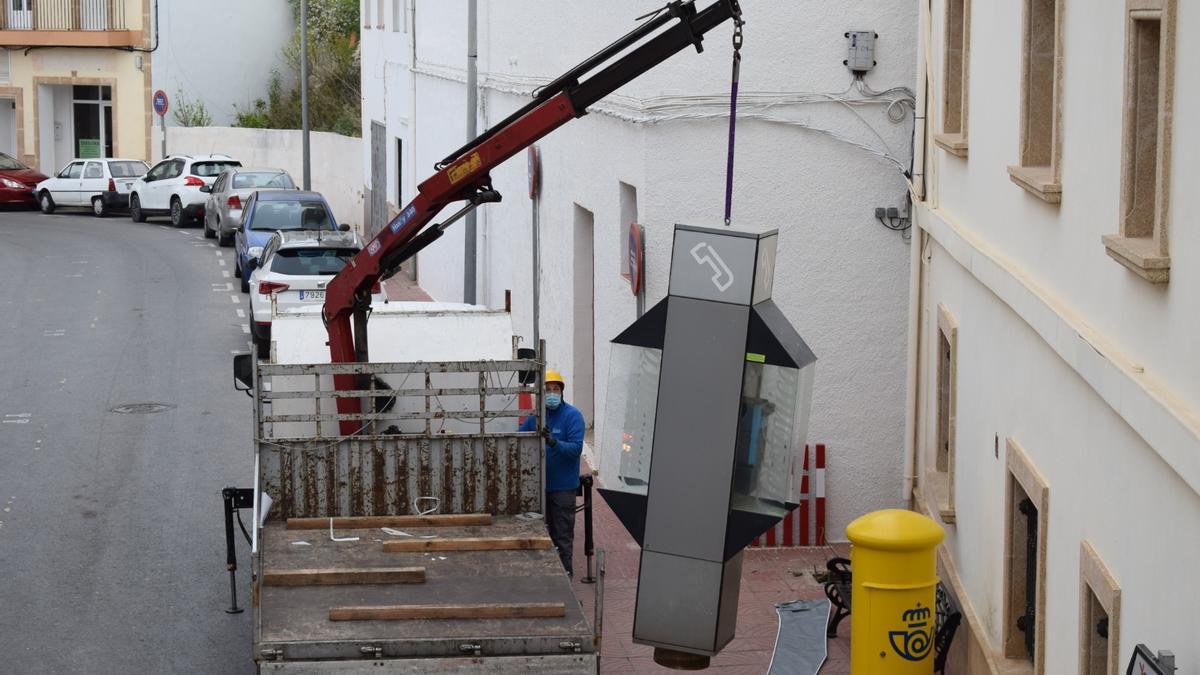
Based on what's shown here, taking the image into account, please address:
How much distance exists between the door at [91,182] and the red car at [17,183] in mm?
1852

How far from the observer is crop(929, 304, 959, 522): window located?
35.8ft

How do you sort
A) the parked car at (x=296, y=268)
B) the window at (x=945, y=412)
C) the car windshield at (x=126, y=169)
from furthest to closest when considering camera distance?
the car windshield at (x=126, y=169), the parked car at (x=296, y=268), the window at (x=945, y=412)

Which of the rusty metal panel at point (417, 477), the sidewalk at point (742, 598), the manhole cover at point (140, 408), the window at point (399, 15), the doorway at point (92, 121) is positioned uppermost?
the window at point (399, 15)

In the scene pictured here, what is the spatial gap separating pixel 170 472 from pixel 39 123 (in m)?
33.2

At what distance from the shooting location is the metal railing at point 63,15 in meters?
45.4

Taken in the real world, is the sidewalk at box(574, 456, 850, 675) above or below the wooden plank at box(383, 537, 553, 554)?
below

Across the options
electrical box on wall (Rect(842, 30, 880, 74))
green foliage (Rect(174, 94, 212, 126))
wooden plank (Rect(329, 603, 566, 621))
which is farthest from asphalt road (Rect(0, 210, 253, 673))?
green foliage (Rect(174, 94, 212, 126))

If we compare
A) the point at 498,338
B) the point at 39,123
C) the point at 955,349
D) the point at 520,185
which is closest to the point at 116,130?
the point at 39,123

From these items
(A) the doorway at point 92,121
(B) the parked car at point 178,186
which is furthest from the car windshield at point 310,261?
(A) the doorway at point 92,121

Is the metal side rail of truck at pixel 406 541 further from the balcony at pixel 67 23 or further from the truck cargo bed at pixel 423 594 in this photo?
the balcony at pixel 67 23

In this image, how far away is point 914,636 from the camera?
381 inches

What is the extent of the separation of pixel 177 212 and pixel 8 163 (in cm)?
739

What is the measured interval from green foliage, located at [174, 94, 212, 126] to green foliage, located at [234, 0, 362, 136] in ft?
3.83

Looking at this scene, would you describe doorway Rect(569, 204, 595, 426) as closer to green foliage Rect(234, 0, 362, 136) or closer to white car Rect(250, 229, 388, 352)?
white car Rect(250, 229, 388, 352)
